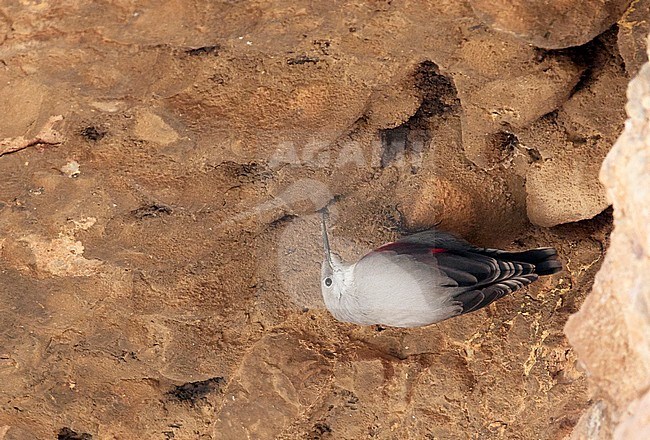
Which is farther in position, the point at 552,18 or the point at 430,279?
the point at 430,279

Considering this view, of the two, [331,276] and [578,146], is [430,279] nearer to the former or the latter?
[331,276]

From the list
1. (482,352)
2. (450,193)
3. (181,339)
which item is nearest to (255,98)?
(450,193)

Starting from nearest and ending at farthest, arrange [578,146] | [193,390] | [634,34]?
[634,34] → [578,146] → [193,390]

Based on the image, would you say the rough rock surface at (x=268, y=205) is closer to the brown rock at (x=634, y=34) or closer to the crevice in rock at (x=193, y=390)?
the crevice in rock at (x=193, y=390)

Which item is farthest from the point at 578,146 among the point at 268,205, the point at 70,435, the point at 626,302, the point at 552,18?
the point at 70,435

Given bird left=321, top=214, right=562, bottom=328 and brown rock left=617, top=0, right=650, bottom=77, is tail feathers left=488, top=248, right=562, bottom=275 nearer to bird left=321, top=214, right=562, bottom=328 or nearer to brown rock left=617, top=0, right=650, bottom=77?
bird left=321, top=214, right=562, bottom=328

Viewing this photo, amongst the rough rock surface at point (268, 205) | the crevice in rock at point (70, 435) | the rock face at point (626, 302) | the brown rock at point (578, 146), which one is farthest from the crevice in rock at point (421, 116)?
the crevice in rock at point (70, 435)
